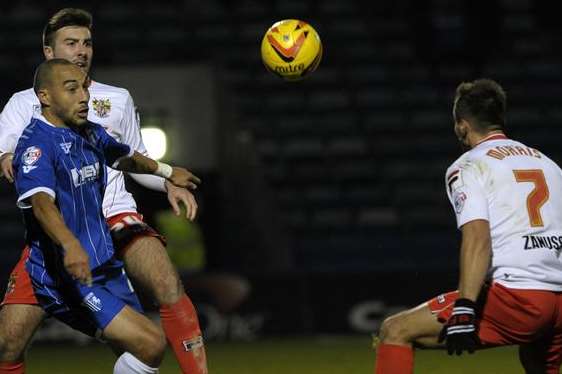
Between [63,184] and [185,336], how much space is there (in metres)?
1.04

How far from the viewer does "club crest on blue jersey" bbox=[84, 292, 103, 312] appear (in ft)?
17.3

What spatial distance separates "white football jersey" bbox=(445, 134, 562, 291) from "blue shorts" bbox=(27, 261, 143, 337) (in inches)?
58.0

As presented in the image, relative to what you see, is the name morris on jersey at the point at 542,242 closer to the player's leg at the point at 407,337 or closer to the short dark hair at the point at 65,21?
the player's leg at the point at 407,337

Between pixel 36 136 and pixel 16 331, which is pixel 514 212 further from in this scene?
pixel 16 331

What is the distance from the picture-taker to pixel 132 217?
612 cm

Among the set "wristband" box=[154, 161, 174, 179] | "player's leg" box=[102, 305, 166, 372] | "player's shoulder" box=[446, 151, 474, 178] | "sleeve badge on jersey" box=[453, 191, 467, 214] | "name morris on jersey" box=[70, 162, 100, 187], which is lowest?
"player's leg" box=[102, 305, 166, 372]

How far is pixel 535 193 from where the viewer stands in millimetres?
5199

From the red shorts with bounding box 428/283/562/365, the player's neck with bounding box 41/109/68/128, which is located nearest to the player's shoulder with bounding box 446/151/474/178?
the red shorts with bounding box 428/283/562/365

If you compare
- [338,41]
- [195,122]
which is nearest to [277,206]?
[195,122]

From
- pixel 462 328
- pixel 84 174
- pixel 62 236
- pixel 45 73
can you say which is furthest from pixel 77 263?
pixel 462 328

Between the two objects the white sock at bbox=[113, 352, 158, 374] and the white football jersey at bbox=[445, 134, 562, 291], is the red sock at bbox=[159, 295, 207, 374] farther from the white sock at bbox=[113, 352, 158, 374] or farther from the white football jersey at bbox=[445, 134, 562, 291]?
the white football jersey at bbox=[445, 134, 562, 291]

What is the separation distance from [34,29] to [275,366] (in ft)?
32.6

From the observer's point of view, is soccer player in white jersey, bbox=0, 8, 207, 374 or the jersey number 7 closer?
the jersey number 7

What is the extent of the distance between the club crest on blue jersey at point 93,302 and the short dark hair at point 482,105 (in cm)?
172
